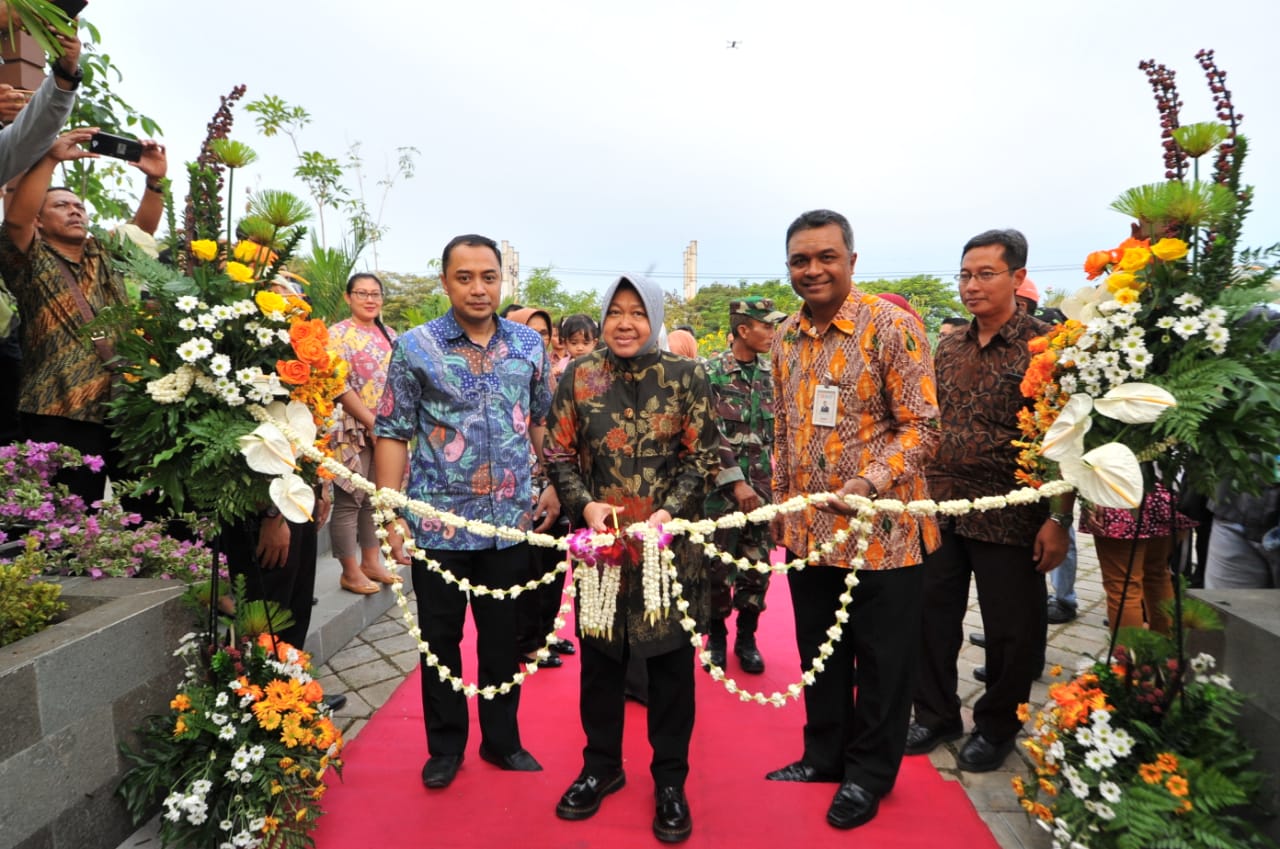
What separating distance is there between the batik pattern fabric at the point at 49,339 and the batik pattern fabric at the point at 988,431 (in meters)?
3.91

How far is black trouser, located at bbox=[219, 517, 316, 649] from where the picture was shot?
3.04m

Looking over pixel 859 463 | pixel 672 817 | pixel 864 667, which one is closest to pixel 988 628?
pixel 864 667

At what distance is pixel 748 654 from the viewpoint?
4.18 m

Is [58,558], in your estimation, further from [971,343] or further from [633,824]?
[971,343]

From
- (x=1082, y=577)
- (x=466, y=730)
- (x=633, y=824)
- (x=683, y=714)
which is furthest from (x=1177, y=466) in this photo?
(x=1082, y=577)

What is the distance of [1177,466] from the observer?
2186 millimetres

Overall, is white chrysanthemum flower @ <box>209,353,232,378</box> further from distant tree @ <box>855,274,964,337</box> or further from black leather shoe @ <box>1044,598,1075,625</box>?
distant tree @ <box>855,274,964,337</box>

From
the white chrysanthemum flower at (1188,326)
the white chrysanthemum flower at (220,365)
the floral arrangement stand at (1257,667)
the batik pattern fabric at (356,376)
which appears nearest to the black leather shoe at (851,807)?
the floral arrangement stand at (1257,667)

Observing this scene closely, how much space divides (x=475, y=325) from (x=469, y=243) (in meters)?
0.32

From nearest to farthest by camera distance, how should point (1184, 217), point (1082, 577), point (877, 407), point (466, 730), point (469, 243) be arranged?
1. point (1184, 217)
2. point (877, 407)
3. point (469, 243)
4. point (466, 730)
5. point (1082, 577)

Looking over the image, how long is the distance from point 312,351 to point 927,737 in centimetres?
306

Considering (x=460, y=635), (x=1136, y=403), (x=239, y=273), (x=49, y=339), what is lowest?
(x=460, y=635)

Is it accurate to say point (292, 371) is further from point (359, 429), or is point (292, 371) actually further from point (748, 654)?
point (748, 654)

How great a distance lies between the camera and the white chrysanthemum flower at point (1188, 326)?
6.70ft
